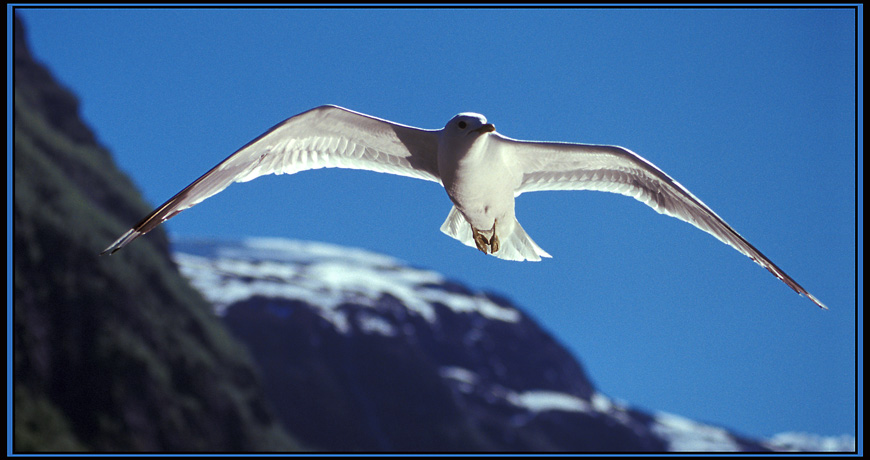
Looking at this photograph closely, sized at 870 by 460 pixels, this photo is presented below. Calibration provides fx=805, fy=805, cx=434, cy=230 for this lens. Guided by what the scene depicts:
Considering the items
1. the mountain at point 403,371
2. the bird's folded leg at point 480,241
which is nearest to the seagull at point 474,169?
the bird's folded leg at point 480,241

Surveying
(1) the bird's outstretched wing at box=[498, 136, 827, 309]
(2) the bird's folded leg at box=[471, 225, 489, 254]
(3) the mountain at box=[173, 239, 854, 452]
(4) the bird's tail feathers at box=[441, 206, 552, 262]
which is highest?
(3) the mountain at box=[173, 239, 854, 452]

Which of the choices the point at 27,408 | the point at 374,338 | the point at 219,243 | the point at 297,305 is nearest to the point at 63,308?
the point at 27,408

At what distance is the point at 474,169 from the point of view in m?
5.98

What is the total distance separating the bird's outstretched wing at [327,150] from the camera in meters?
6.46

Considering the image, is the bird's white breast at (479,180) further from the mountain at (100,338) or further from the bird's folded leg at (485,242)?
the mountain at (100,338)

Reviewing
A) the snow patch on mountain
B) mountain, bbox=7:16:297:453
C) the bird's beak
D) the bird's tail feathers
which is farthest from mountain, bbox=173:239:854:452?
the bird's beak

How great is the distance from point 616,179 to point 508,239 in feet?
3.64

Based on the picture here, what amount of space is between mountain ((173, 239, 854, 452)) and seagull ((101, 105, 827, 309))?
2545 centimetres

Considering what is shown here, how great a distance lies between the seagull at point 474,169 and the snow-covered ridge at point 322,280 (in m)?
27.1

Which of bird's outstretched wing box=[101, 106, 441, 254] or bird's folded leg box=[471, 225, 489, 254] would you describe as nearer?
bird's outstretched wing box=[101, 106, 441, 254]

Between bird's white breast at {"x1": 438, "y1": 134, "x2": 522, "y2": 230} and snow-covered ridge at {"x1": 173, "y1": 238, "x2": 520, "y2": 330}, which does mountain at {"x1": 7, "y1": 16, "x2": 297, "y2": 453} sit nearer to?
snow-covered ridge at {"x1": 173, "y1": 238, "x2": 520, "y2": 330}

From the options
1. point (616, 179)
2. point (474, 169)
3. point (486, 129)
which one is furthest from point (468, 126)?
point (616, 179)

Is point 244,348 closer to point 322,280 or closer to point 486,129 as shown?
point 322,280

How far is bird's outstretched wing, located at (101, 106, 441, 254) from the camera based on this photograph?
21.2 feet
